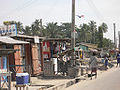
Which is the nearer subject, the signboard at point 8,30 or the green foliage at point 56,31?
the signboard at point 8,30

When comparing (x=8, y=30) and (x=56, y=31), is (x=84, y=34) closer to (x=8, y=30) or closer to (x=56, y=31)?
(x=56, y=31)

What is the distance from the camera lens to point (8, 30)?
46.1 ft

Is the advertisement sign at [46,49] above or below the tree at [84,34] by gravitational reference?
below

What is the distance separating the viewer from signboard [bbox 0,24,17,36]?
45.3 ft

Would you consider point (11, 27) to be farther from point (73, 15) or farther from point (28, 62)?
point (73, 15)

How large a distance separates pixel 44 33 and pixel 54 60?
161 ft

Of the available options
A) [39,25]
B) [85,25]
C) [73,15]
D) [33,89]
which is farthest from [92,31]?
[33,89]

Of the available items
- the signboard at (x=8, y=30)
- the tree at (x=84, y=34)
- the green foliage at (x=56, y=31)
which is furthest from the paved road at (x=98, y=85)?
the tree at (x=84, y=34)

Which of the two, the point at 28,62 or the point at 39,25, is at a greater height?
the point at 39,25

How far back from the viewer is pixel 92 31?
8725 centimetres

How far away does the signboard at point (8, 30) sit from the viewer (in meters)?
13.8

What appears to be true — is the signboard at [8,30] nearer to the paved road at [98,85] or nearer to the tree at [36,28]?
the paved road at [98,85]

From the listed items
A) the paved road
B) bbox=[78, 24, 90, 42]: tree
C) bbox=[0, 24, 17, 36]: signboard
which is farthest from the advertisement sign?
bbox=[78, 24, 90, 42]: tree

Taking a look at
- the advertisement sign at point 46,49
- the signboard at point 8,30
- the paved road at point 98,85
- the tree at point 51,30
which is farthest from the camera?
the tree at point 51,30
